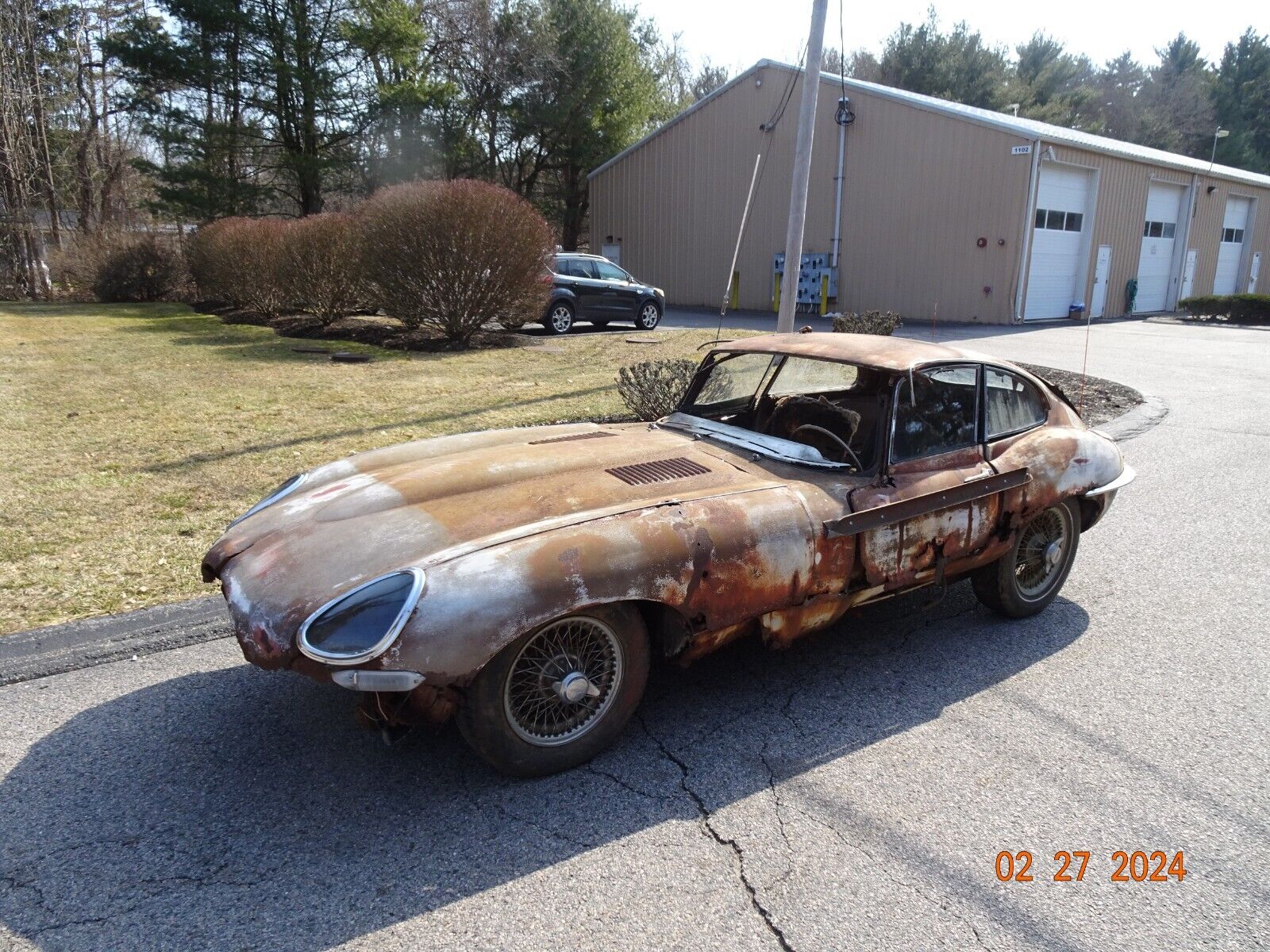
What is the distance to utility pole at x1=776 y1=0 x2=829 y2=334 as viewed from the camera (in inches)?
352

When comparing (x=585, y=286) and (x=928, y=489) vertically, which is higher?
(x=585, y=286)

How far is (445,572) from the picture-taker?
8.74 feet

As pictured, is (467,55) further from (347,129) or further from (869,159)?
(869,159)

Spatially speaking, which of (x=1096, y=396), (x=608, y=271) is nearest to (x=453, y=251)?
(x=608, y=271)

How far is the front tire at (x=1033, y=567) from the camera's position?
4.22 metres

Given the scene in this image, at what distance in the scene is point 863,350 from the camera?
414 centimetres

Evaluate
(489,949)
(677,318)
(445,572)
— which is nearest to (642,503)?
(445,572)

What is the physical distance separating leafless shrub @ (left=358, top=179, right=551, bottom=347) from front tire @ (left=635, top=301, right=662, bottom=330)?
473cm

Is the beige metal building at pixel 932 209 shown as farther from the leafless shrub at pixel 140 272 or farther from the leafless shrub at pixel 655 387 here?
the leafless shrub at pixel 140 272

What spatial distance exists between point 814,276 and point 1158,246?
1054 centimetres

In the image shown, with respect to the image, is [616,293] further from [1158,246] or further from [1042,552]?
[1158,246]

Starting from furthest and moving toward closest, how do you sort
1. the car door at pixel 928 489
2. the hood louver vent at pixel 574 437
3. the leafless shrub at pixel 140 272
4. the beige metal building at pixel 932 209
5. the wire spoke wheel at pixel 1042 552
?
the leafless shrub at pixel 140 272, the beige metal building at pixel 932 209, the wire spoke wheel at pixel 1042 552, the hood louver vent at pixel 574 437, the car door at pixel 928 489

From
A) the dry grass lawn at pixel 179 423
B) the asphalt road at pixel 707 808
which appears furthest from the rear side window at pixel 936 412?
the dry grass lawn at pixel 179 423
